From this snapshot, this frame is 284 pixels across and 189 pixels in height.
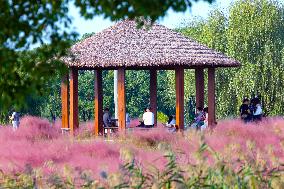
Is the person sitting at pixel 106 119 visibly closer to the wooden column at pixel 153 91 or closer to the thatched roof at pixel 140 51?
the thatched roof at pixel 140 51

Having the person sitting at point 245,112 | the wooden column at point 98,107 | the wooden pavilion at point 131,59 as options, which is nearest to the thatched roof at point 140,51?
the wooden pavilion at point 131,59

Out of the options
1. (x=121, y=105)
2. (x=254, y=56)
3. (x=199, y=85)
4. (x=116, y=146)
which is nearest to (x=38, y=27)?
(x=116, y=146)

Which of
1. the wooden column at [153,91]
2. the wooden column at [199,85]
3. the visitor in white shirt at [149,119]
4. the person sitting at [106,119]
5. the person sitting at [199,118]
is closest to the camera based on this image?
the visitor in white shirt at [149,119]

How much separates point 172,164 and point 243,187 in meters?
0.74

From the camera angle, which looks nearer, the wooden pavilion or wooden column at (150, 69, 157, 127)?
the wooden pavilion

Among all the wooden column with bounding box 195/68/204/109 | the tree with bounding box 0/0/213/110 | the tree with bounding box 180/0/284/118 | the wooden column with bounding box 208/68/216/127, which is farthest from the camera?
the tree with bounding box 180/0/284/118

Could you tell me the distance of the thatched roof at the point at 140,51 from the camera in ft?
84.6

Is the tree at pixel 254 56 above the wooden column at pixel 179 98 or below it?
above

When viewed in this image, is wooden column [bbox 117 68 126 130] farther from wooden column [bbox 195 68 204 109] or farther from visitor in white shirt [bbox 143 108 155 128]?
wooden column [bbox 195 68 204 109]

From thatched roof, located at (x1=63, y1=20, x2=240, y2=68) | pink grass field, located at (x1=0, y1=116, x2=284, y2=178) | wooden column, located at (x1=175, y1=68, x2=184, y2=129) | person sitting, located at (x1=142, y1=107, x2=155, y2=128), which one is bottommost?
pink grass field, located at (x1=0, y1=116, x2=284, y2=178)

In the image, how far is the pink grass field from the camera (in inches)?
537

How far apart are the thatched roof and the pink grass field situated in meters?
2.19

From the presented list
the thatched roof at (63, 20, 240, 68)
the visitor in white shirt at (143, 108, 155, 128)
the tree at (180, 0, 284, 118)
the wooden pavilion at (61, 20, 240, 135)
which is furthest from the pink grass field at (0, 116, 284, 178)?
the tree at (180, 0, 284, 118)

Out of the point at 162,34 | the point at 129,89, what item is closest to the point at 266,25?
the point at 162,34
